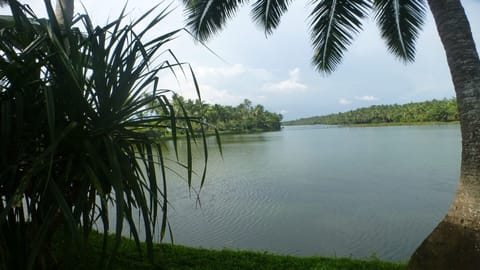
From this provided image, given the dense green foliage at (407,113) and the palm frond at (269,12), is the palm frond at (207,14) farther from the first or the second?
the dense green foliage at (407,113)

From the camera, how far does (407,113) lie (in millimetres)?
62406

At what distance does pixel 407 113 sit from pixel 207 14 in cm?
6715

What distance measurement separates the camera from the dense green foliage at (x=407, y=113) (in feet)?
174

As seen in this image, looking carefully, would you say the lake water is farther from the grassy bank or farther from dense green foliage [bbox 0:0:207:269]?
dense green foliage [bbox 0:0:207:269]

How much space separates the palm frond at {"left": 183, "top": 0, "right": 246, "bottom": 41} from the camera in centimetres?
480

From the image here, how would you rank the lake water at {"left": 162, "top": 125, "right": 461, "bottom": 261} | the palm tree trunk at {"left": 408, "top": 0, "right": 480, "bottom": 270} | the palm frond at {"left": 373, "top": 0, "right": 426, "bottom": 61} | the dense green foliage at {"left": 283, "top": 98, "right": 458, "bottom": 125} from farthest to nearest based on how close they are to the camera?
the dense green foliage at {"left": 283, "top": 98, "right": 458, "bottom": 125}
the lake water at {"left": 162, "top": 125, "right": 461, "bottom": 261}
the palm frond at {"left": 373, "top": 0, "right": 426, "bottom": 61}
the palm tree trunk at {"left": 408, "top": 0, "right": 480, "bottom": 270}

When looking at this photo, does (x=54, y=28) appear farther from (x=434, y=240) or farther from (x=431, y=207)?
(x=431, y=207)

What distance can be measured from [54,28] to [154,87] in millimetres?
500

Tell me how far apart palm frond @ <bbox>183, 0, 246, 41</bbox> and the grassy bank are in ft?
11.5

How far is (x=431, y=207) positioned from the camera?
22.0 ft

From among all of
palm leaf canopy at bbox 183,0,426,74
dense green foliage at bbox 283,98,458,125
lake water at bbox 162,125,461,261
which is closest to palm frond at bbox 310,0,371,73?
palm leaf canopy at bbox 183,0,426,74

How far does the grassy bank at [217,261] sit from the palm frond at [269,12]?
→ 12.3 ft

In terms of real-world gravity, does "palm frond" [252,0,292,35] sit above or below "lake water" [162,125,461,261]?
above

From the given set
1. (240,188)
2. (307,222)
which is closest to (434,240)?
(307,222)
